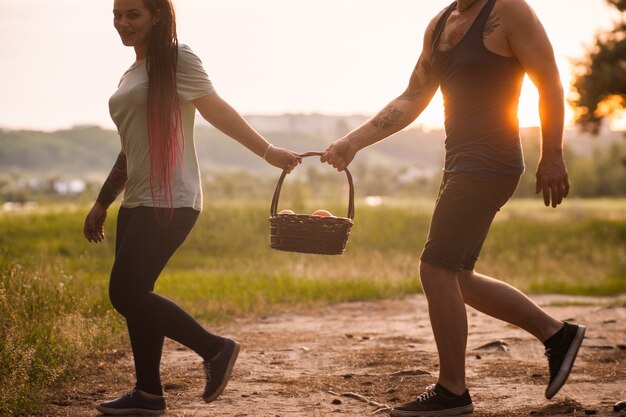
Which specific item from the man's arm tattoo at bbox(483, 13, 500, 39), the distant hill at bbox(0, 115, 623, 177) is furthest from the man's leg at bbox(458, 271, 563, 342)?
the distant hill at bbox(0, 115, 623, 177)

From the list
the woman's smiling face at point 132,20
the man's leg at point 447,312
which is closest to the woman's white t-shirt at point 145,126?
the woman's smiling face at point 132,20

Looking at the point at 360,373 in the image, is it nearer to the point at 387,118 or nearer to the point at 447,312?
the point at 447,312

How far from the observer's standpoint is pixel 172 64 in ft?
15.4

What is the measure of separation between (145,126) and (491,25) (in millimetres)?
1899

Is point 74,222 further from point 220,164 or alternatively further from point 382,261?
point 220,164

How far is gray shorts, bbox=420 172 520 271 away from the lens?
470 cm

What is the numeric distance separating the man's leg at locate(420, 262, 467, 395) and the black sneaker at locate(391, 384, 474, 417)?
16 cm

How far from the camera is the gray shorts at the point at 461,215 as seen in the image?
185 inches

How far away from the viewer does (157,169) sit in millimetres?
4641

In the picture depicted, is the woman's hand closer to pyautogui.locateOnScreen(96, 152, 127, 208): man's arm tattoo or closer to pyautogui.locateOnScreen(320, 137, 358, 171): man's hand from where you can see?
pyautogui.locateOnScreen(320, 137, 358, 171): man's hand

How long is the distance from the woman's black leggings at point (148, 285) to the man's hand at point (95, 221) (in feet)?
1.35

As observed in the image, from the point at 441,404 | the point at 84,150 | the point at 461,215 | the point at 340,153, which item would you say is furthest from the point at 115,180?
the point at 84,150

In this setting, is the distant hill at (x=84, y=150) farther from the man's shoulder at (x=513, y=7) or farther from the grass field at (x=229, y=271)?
the man's shoulder at (x=513, y=7)

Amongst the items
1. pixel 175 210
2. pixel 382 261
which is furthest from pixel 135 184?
pixel 382 261
